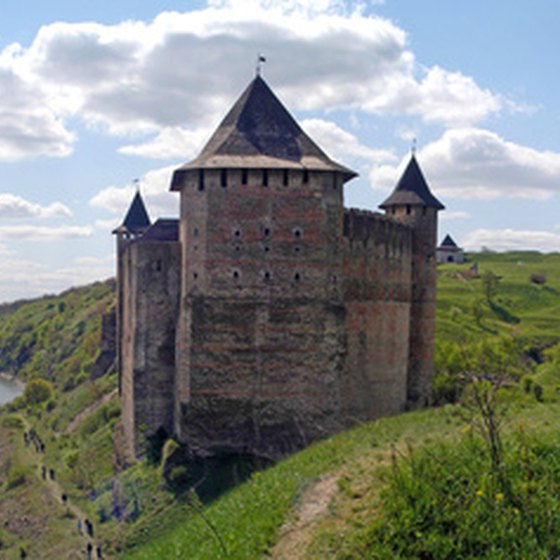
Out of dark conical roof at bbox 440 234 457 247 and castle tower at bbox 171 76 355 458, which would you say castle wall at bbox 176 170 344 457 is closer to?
castle tower at bbox 171 76 355 458

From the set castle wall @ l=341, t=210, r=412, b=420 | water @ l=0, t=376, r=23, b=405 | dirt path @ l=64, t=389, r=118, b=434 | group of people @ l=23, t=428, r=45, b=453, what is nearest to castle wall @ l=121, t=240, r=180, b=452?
castle wall @ l=341, t=210, r=412, b=420

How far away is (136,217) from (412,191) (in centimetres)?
1421

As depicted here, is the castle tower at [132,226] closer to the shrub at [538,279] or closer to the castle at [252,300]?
the castle at [252,300]

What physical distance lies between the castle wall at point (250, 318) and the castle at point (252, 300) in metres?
0.03

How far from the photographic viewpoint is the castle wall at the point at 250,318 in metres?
21.8

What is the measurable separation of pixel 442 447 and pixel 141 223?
2835cm

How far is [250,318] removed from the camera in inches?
859

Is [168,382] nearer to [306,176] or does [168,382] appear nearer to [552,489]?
[306,176]

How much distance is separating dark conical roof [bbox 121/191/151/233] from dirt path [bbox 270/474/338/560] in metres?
26.4

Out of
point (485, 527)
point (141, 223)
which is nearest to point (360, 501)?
point (485, 527)

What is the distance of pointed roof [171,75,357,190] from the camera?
22031mm

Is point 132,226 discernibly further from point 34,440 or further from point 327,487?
point 327,487

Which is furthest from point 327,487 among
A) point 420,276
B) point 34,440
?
point 34,440

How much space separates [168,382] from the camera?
24.3 m
